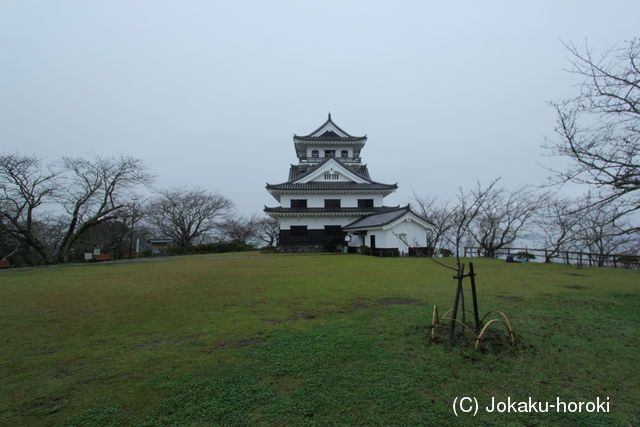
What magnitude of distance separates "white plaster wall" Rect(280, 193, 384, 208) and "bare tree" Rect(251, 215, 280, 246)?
518 inches

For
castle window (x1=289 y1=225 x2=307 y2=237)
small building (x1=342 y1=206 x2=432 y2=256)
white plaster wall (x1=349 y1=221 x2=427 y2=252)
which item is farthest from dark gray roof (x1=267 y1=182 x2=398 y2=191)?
white plaster wall (x1=349 y1=221 x2=427 y2=252)

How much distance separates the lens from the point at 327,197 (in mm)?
26406

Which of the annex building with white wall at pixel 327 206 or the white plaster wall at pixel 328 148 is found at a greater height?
the white plaster wall at pixel 328 148

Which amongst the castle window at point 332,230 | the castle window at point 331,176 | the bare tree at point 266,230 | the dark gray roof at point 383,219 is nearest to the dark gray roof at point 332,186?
the castle window at point 331,176

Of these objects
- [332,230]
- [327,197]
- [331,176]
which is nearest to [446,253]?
[332,230]

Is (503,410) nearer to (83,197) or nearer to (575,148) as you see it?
(575,148)

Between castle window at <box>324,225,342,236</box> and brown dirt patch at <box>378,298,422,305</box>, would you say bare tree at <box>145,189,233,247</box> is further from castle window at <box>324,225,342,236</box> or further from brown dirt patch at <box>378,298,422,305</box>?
brown dirt patch at <box>378,298,422,305</box>

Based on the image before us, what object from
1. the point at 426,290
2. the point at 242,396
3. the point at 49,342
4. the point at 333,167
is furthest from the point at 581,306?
the point at 333,167

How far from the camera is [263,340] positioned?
4016 mm

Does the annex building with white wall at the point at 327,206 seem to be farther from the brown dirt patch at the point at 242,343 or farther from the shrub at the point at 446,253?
the brown dirt patch at the point at 242,343

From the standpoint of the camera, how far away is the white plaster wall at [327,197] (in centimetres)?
2602

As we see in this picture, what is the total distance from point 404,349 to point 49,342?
4.96 meters

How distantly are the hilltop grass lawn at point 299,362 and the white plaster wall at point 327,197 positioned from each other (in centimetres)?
1985

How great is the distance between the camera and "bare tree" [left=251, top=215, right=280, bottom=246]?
3884cm
